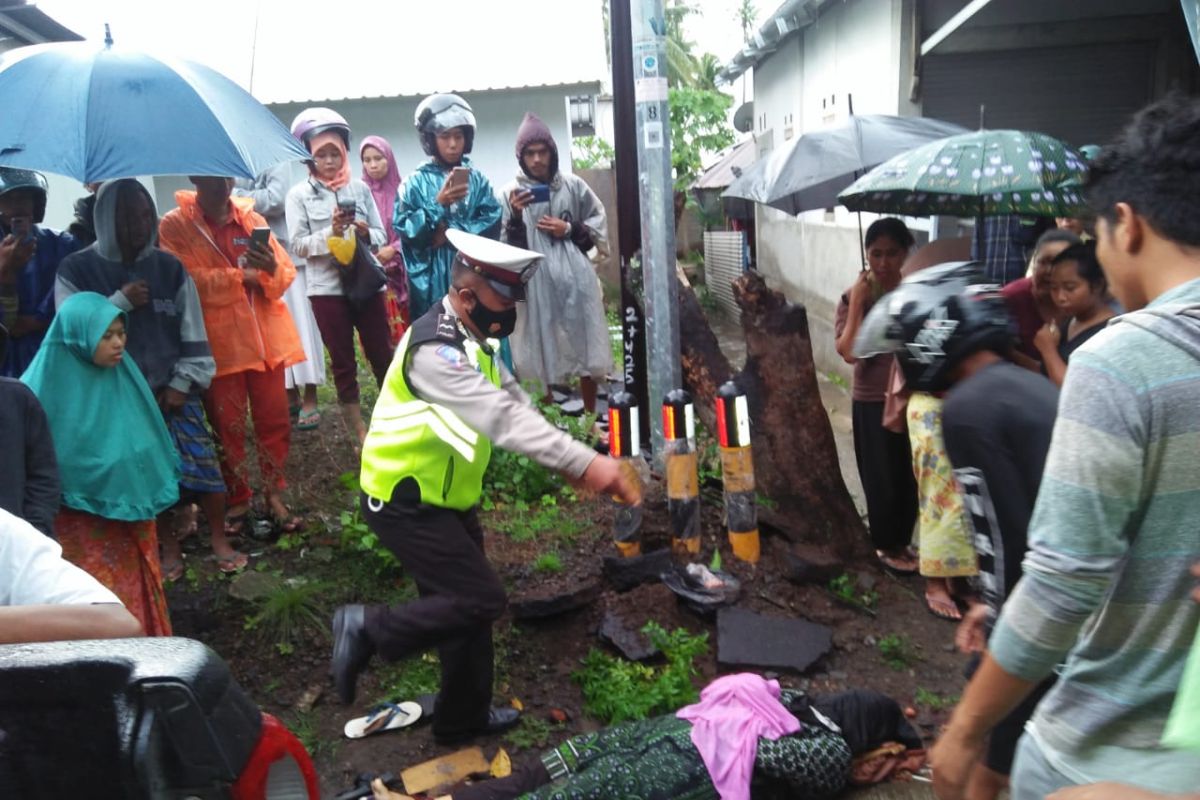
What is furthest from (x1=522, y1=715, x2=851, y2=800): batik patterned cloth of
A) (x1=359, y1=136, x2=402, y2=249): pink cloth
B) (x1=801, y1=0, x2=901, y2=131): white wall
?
(x1=801, y1=0, x2=901, y2=131): white wall

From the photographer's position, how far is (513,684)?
3.93m

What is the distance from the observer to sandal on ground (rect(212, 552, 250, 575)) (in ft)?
15.8

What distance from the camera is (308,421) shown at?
6.88m

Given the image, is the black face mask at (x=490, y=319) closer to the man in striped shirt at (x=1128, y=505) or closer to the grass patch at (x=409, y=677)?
the grass patch at (x=409, y=677)

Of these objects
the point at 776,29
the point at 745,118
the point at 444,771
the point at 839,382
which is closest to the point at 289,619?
the point at 444,771

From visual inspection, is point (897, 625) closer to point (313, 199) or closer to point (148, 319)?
point (148, 319)

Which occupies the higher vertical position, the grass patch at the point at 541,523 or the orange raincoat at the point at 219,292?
the orange raincoat at the point at 219,292

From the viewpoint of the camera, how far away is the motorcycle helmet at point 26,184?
4.40m

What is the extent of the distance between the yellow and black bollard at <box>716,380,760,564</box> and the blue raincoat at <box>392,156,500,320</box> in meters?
2.38

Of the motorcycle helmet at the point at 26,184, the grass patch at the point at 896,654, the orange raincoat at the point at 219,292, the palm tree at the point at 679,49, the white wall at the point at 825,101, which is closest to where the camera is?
the grass patch at the point at 896,654

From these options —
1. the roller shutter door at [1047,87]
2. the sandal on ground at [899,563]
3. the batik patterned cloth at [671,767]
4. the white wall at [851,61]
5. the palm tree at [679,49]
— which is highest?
the palm tree at [679,49]

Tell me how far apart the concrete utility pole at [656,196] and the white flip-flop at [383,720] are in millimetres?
2065

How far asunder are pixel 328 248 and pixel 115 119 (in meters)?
2.07

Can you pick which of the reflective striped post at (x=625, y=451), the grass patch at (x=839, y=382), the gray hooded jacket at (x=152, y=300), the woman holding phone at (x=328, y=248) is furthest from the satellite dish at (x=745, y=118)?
the gray hooded jacket at (x=152, y=300)
